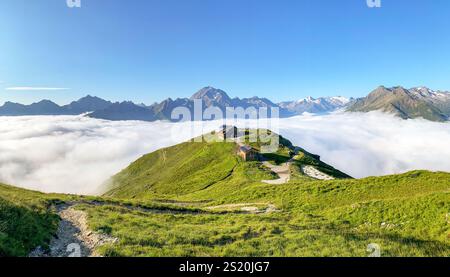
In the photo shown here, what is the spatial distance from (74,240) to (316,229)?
19.0 metres

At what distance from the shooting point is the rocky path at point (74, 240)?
16355 millimetres

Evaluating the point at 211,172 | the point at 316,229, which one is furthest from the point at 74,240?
the point at 211,172

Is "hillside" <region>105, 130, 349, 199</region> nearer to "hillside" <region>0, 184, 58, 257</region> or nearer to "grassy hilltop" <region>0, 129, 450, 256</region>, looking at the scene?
"grassy hilltop" <region>0, 129, 450, 256</region>

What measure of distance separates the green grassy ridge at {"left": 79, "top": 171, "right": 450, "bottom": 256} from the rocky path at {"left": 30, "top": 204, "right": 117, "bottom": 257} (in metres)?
0.99

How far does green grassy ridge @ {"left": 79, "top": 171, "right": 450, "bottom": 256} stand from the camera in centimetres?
1755

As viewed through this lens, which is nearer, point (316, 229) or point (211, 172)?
point (316, 229)

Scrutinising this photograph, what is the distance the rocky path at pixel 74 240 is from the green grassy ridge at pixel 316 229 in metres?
0.99

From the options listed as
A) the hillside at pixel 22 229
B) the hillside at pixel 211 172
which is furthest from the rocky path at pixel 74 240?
the hillside at pixel 211 172

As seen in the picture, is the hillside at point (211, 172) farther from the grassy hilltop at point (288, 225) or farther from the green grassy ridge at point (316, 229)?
the green grassy ridge at point (316, 229)

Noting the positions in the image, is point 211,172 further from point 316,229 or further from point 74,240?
point 74,240

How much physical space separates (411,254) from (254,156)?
316 feet

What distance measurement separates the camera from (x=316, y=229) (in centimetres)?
2519

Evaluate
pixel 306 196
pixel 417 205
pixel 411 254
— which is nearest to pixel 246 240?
pixel 411 254
